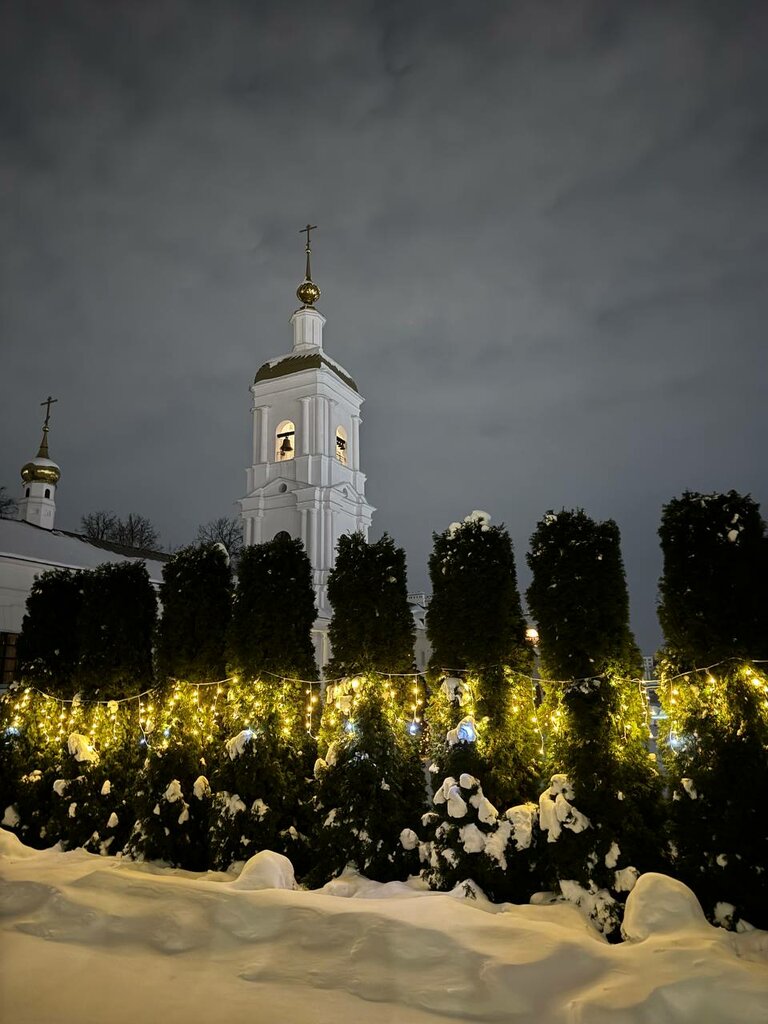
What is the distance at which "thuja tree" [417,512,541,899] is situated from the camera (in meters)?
7.29

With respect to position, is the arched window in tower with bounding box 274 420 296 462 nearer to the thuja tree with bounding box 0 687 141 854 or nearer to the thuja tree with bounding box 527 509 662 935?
the thuja tree with bounding box 0 687 141 854

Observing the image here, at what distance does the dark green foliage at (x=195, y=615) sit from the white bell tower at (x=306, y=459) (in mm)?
20274

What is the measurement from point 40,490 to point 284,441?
1166 centimetres

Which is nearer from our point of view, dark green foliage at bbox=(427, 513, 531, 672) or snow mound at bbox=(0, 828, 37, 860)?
dark green foliage at bbox=(427, 513, 531, 672)

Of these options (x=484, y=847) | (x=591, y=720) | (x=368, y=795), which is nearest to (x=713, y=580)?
(x=591, y=720)

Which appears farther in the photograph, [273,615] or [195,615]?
[195,615]

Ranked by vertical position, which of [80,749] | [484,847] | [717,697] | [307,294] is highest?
[307,294]

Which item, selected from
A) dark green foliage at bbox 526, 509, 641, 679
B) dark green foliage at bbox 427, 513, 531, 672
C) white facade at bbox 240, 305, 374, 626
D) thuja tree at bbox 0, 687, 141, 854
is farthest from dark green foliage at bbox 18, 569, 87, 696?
white facade at bbox 240, 305, 374, 626

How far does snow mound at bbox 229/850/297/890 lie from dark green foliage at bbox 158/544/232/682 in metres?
3.43

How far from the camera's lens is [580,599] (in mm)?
7945

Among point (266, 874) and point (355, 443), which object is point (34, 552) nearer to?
point (266, 874)

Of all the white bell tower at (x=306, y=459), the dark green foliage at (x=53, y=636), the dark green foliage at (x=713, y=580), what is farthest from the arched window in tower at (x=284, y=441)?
the dark green foliage at (x=713, y=580)

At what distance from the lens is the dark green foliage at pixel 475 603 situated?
8609 mm

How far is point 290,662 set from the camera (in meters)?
9.78
